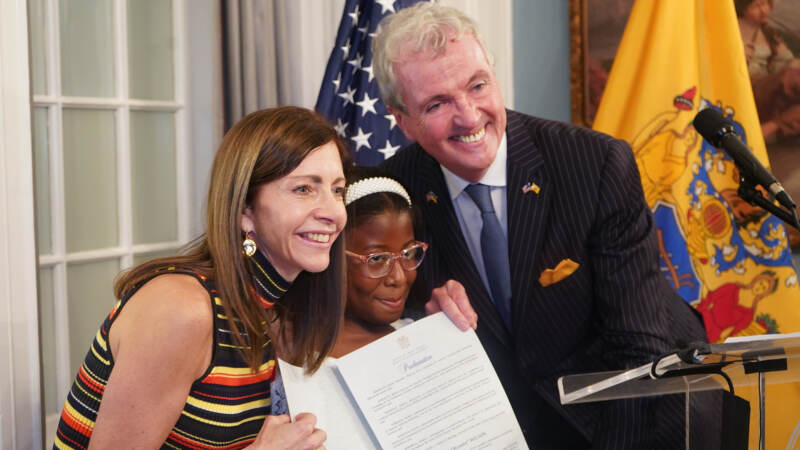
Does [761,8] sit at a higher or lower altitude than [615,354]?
higher

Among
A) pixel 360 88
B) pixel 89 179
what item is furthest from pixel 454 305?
pixel 89 179

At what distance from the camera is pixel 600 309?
2.35 m

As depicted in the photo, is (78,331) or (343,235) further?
(78,331)

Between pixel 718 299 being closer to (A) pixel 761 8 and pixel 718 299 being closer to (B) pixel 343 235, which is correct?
(A) pixel 761 8

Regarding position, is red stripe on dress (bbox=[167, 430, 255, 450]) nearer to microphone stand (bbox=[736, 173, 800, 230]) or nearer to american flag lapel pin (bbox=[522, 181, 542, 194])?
american flag lapel pin (bbox=[522, 181, 542, 194])

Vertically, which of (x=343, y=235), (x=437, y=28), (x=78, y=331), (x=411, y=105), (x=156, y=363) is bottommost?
(x=78, y=331)

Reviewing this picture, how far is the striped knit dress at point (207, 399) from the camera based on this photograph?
1683 mm

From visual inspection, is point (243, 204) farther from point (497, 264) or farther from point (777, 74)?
point (777, 74)

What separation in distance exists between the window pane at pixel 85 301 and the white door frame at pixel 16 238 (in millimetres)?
541

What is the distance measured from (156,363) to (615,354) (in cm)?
131

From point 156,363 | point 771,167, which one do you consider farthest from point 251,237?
point 771,167

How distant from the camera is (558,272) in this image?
2.33 m

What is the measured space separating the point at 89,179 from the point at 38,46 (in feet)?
1.62

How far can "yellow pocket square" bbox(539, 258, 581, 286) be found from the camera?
2328 millimetres
